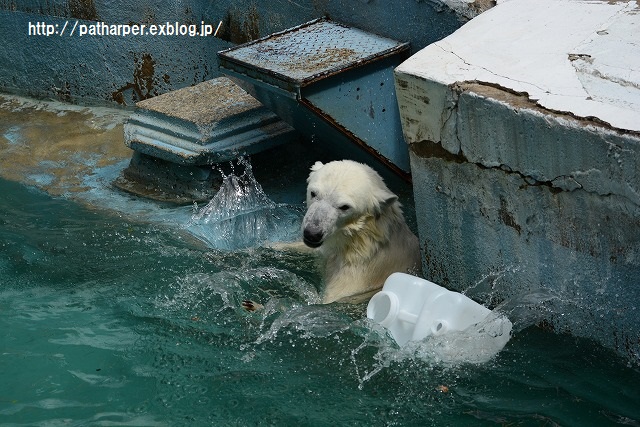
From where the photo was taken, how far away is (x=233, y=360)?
3650 mm

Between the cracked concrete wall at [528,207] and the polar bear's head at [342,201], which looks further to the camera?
the polar bear's head at [342,201]

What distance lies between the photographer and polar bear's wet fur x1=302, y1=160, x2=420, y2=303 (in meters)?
3.99

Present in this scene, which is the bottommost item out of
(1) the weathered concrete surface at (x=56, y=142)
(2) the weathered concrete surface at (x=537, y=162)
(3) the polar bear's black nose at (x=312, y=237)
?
(1) the weathered concrete surface at (x=56, y=142)

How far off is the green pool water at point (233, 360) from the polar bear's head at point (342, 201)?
0.38m

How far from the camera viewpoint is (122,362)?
144 inches

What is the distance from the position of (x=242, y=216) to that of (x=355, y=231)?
108cm

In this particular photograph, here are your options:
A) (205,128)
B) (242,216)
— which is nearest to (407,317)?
(242,216)

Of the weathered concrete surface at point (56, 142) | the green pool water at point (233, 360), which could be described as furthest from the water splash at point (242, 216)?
the weathered concrete surface at point (56, 142)

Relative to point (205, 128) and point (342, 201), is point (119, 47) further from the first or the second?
point (342, 201)

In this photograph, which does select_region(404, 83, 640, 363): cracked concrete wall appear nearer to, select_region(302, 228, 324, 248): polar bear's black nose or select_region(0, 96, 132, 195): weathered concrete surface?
select_region(302, 228, 324, 248): polar bear's black nose

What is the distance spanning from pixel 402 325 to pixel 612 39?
4.64 feet

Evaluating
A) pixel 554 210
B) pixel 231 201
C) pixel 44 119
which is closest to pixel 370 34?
pixel 231 201

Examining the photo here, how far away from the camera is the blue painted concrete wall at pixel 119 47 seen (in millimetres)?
5973

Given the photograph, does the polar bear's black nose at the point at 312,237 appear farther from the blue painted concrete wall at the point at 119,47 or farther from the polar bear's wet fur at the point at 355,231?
the blue painted concrete wall at the point at 119,47
